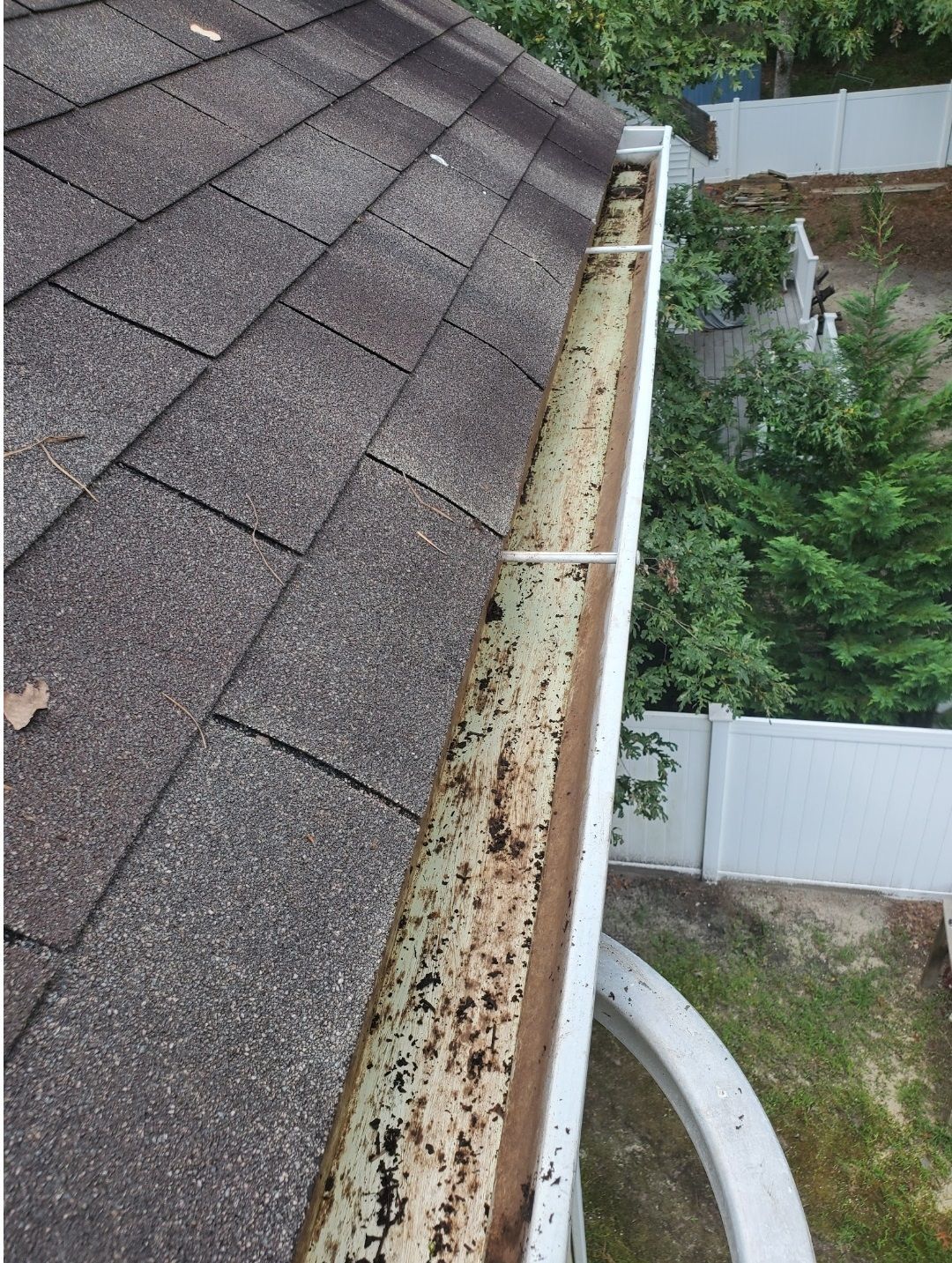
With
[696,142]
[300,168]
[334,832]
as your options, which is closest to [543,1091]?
[334,832]

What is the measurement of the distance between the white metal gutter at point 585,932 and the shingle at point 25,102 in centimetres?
170

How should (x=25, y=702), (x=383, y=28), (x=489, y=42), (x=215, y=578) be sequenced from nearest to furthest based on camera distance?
1. (x=25, y=702)
2. (x=215, y=578)
3. (x=383, y=28)
4. (x=489, y=42)

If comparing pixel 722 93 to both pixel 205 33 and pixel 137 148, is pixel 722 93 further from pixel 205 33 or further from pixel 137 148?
pixel 137 148

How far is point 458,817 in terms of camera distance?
1.84m

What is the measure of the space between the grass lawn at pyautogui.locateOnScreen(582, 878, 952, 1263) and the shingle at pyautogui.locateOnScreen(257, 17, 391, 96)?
5.32 metres

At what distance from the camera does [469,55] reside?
169 inches

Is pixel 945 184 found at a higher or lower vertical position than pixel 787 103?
lower

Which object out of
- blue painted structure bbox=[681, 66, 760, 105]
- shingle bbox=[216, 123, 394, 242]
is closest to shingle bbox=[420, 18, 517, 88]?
shingle bbox=[216, 123, 394, 242]

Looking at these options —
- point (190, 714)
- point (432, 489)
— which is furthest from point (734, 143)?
point (190, 714)

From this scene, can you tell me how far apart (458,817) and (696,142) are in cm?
1584

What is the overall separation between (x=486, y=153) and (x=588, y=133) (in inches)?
46.4

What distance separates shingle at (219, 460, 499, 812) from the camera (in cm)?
142

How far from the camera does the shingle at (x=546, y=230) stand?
120 inches

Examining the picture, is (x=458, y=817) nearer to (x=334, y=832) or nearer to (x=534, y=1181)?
(x=334, y=832)
